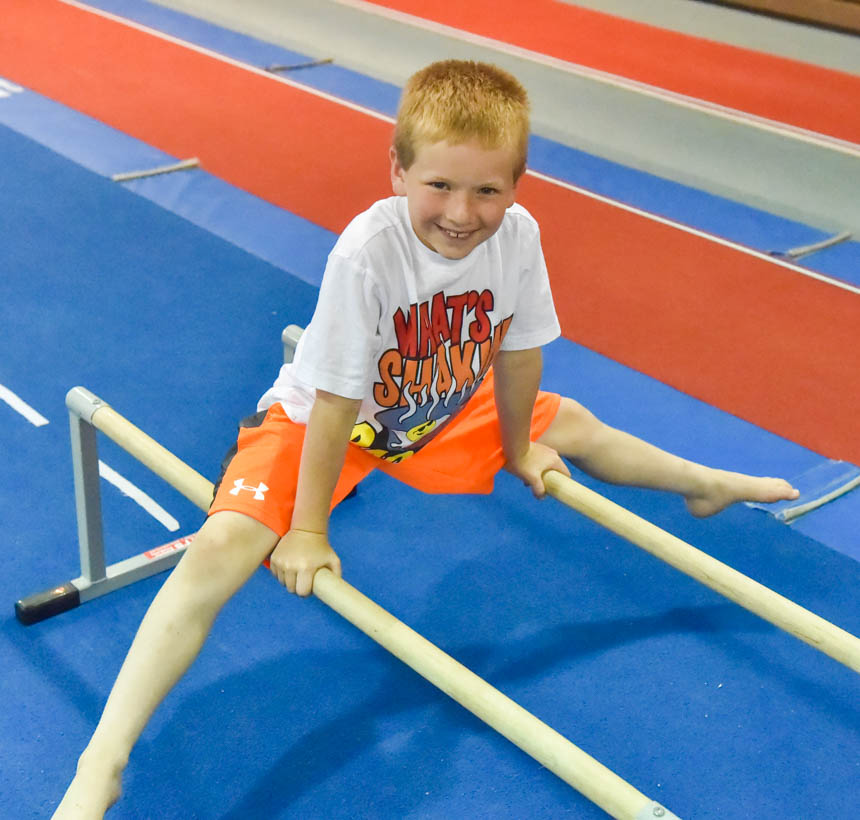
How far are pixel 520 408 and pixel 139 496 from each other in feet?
3.18

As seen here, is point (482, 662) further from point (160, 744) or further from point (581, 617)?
point (160, 744)

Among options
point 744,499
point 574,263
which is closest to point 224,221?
point 574,263

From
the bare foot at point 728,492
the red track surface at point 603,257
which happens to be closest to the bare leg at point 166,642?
the bare foot at point 728,492

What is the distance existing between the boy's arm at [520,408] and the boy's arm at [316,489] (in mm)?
331

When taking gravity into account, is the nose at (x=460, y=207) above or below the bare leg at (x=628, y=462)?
above

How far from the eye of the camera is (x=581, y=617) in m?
2.09

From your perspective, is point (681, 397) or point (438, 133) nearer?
point (438, 133)

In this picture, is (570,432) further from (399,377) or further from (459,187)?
(459,187)

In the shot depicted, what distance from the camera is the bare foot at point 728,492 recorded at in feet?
6.62

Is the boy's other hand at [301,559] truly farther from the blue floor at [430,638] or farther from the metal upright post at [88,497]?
the metal upright post at [88,497]

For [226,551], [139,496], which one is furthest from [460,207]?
[139,496]

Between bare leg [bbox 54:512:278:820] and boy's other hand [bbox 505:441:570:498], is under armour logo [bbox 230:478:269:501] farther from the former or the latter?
boy's other hand [bbox 505:441:570:498]

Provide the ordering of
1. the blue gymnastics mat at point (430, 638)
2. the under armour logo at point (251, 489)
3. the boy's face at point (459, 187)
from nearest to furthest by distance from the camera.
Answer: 1. the boy's face at point (459, 187)
2. the under armour logo at point (251, 489)
3. the blue gymnastics mat at point (430, 638)

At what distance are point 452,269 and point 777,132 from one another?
2.74m
